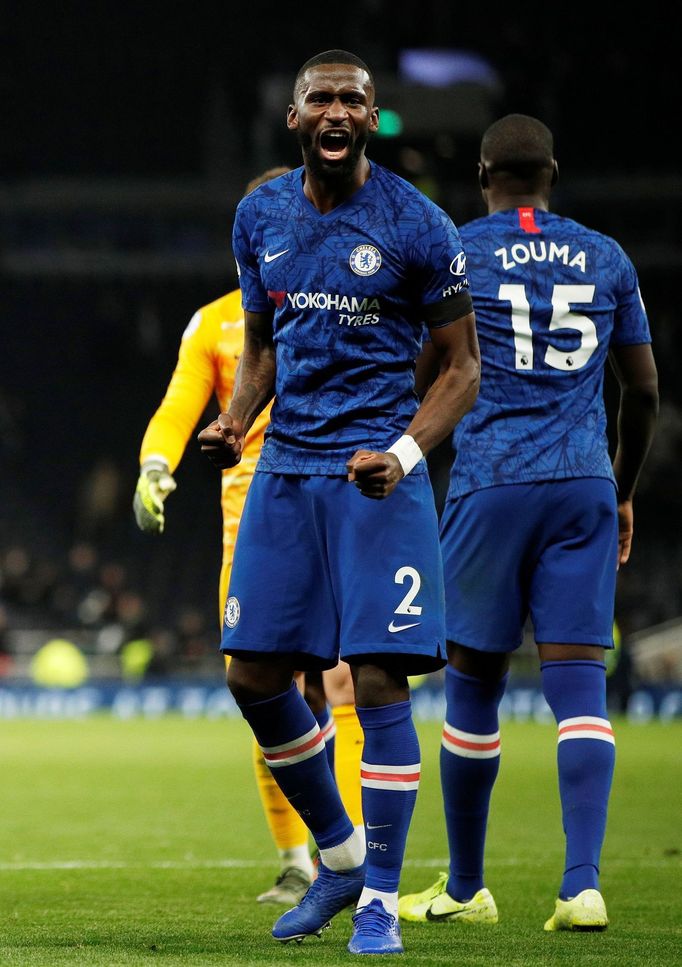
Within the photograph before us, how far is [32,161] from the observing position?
3008 centimetres

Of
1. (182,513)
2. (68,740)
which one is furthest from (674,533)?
(68,740)

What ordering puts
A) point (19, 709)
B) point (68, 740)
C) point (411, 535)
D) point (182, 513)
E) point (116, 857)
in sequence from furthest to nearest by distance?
point (182, 513)
point (19, 709)
point (68, 740)
point (116, 857)
point (411, 535)

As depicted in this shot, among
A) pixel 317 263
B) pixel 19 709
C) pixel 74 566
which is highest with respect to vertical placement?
pixel 317 263

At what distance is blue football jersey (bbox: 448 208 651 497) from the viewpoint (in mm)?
4945

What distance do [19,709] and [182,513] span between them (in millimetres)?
7934

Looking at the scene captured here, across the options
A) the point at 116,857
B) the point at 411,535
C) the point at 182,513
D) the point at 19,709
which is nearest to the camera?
the point at 411,535

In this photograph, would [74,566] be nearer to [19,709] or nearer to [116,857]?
[19,709]

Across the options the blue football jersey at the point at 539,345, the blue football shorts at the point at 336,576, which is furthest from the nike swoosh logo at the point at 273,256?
the blue football jersey at the point at 539,345

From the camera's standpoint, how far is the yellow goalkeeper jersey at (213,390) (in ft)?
19.5

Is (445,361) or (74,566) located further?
(74,566)

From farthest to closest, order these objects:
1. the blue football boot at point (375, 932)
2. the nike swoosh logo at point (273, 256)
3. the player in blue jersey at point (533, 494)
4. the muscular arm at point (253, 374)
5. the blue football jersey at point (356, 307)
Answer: the player in blue jersey at point (533, 494) < the muscular arm at point (253, 374) < the nike swoosh logo at point (273, 256) < the blue football jersey at point (356, 307) < the blue football boot at point (375, 932)

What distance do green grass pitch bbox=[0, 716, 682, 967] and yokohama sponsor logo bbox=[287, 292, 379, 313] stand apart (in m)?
1.63

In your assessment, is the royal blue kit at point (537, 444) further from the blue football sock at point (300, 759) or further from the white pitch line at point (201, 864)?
the white pitch line at point (201, 864)

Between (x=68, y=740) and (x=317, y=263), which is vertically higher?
(x=317, y=263)
